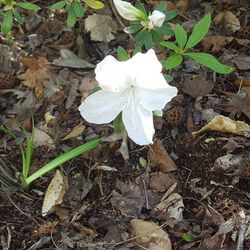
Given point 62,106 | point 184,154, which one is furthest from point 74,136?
point 184,154

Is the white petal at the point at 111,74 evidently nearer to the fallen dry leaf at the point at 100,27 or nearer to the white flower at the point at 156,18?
the white flower at the point at 156,18

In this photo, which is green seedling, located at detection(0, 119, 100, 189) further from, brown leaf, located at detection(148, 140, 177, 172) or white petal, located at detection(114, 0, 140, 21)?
white petal, located at detection(114, 0, 140, 21)

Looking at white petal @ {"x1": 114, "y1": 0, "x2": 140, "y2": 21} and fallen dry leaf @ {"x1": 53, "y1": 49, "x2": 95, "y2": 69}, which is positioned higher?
white petal @ {"x1": 114, "y1": 0, "x2": 140, "y2": 21}

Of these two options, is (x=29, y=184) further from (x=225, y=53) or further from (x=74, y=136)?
(x=225, y=53)

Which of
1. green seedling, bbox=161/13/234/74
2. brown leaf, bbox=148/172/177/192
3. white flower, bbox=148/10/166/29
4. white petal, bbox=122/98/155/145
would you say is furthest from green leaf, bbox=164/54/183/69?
brown leaf, bbox=148/172/177/192

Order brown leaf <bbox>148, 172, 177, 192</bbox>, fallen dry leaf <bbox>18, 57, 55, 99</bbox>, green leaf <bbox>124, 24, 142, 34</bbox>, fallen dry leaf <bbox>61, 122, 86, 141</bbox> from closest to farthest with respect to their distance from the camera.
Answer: green leaf <bbox>124, 24, 142, 34</bbox> < brown leaf <bbox>148, 172, 177, 192</bbox> < fallen dry leaf <bbox>61, 122, 86, 141</bbox> < fallen dry leaf <bbox>18, 57, 55, 99</bbox>

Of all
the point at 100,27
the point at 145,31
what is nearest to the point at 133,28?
the point at 145,31
